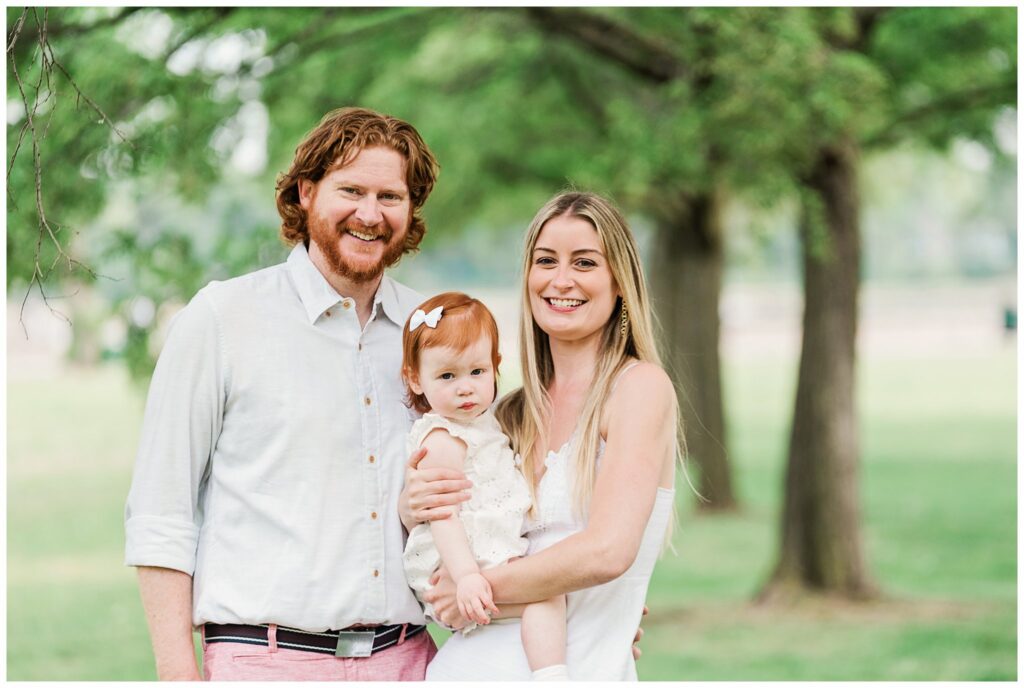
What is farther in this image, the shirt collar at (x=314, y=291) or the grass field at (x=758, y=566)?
the grass field at (x=758, y=566)

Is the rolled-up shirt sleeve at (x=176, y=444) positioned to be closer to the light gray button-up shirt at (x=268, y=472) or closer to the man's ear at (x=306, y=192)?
the light gray button-up shirt at (x=268, y=472)

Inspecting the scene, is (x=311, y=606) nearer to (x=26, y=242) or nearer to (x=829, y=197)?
(x=26, y=242)

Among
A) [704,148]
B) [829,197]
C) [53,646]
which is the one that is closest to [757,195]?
[704,148]

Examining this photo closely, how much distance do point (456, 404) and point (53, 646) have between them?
28.5ft

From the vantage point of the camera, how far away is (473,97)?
37.7 feet

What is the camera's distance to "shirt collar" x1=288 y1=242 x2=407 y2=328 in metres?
3.09

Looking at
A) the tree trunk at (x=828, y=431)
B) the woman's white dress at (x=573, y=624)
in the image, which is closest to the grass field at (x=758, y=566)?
the tree trunk at (x=828, y=431)

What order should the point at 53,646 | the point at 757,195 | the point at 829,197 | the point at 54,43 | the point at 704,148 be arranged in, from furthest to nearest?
the point at 53,646 → the point at 829,197 → the point at 704,148 → the point at 757,195 → the point at 54,43

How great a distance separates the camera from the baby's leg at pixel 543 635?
9.48 ft

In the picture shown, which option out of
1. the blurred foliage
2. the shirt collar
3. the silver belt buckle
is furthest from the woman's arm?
the blurred foliage

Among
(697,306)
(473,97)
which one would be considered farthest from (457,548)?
(697,306)

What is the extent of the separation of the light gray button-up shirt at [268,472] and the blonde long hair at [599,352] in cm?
33

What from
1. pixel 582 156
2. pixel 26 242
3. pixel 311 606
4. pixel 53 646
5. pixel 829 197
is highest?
pixel 582 156

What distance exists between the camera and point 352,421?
304 cm
